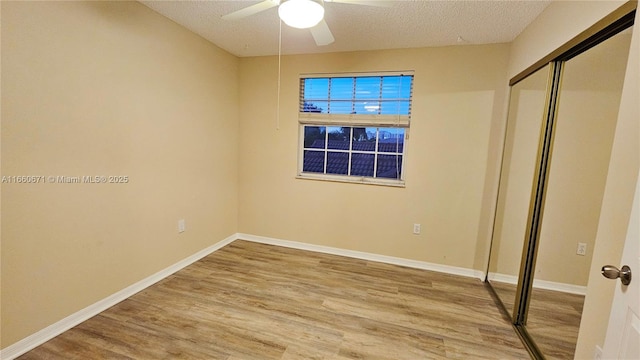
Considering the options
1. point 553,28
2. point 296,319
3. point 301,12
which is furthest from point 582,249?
point 301,12

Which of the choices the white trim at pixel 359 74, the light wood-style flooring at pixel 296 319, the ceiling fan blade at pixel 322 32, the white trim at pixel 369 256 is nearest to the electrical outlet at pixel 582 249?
the light wood-style flooring at pixel 296 319

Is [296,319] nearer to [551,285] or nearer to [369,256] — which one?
[369,256]

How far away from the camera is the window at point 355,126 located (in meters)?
3.11

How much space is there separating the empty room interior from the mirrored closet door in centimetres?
2

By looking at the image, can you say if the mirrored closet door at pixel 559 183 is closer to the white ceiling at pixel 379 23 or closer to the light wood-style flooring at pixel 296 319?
the light wood-style flooring at pixel 296 319

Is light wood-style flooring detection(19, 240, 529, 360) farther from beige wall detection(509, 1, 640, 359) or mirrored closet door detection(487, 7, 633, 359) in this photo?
beige wall detection(509, 1, 640, 359)

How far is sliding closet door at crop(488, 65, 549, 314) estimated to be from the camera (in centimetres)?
207

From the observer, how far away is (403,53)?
9.72ft

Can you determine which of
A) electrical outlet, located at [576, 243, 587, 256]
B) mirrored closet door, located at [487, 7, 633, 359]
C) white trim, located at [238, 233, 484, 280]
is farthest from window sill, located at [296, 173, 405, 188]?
electrical outlet, located at [576, 243, 587, 256]

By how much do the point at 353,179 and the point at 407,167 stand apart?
25.3 inches

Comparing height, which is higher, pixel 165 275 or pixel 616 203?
pixel 616 203

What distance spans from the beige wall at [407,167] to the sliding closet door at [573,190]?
3.36 feet

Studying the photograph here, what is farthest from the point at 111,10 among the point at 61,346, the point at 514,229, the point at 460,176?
the point at 514,229

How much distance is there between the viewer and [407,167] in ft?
10.1
